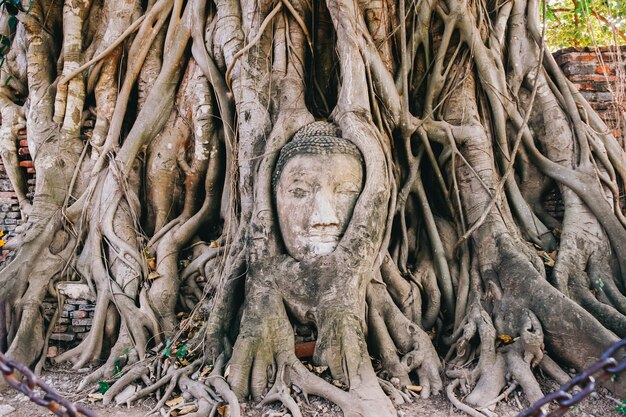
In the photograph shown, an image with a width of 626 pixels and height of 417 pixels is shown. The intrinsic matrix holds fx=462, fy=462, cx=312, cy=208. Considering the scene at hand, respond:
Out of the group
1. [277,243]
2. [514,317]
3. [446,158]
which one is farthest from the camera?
[446,158]

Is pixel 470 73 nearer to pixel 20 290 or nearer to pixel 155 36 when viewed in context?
pixel 155 36

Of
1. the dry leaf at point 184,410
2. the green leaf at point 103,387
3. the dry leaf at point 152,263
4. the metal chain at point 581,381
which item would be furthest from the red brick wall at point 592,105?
the metal chain at point 581,381

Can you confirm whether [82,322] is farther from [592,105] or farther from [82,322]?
[592,105]

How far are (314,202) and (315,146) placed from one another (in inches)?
13.9

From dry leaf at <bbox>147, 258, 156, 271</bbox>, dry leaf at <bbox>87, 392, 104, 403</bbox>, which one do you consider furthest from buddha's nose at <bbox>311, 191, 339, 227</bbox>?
dry leaf at <bbox>87, 392, 104, 403</bbox>

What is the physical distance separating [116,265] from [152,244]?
11.7 inches

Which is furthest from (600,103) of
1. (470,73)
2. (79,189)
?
(79,189)

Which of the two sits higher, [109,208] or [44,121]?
[44,121]

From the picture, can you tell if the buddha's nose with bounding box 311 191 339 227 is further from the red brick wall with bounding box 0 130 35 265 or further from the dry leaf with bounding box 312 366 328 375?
the red brick wall with bounding box 0 130 35 265

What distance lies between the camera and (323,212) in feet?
8.75

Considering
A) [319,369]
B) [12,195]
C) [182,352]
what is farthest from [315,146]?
[12,195]

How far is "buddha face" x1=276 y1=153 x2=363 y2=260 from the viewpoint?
2.68 m

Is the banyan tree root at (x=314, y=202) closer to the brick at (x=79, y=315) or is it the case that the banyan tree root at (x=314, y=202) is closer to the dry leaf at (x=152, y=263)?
the dry leaf at (x=152, y=263)

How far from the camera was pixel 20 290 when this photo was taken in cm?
315
